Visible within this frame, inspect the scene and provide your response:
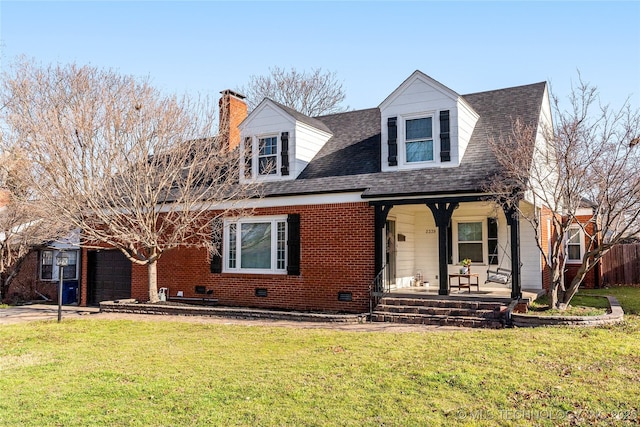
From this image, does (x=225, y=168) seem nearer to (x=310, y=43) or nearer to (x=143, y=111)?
(x=143, y=111)

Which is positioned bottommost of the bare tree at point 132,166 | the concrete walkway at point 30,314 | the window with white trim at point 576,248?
the concrete walkway at point 30,314

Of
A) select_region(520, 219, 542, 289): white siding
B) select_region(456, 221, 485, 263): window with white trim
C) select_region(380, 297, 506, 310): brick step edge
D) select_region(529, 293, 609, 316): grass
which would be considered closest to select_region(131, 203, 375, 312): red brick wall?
select_region(380, 297, 506, 310): brick step edge

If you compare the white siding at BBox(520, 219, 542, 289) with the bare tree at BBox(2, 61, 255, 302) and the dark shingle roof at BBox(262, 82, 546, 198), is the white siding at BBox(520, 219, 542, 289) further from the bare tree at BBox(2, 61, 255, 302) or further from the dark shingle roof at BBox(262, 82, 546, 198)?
the bare tree at BBox(2, 61, 255, 302)

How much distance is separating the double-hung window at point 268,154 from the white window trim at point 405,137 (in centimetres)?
396

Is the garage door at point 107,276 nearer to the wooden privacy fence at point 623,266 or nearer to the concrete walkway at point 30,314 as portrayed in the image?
the concrete walkway at point 30,314

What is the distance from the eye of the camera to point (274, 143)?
16.0 metres

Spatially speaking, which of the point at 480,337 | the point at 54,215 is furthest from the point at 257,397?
the point at 54,215

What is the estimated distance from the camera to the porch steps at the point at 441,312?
11031 mm

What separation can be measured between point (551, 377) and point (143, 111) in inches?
473

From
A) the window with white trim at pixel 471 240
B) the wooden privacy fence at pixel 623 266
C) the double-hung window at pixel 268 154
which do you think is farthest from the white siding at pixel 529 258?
the double-hung window at pixel 268 154

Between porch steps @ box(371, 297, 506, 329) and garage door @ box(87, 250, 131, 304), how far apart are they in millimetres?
9938

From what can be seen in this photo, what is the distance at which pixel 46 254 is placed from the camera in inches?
845

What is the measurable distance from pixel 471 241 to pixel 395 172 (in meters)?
3.57

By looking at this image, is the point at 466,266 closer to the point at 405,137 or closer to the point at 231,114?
the point at 405,137
